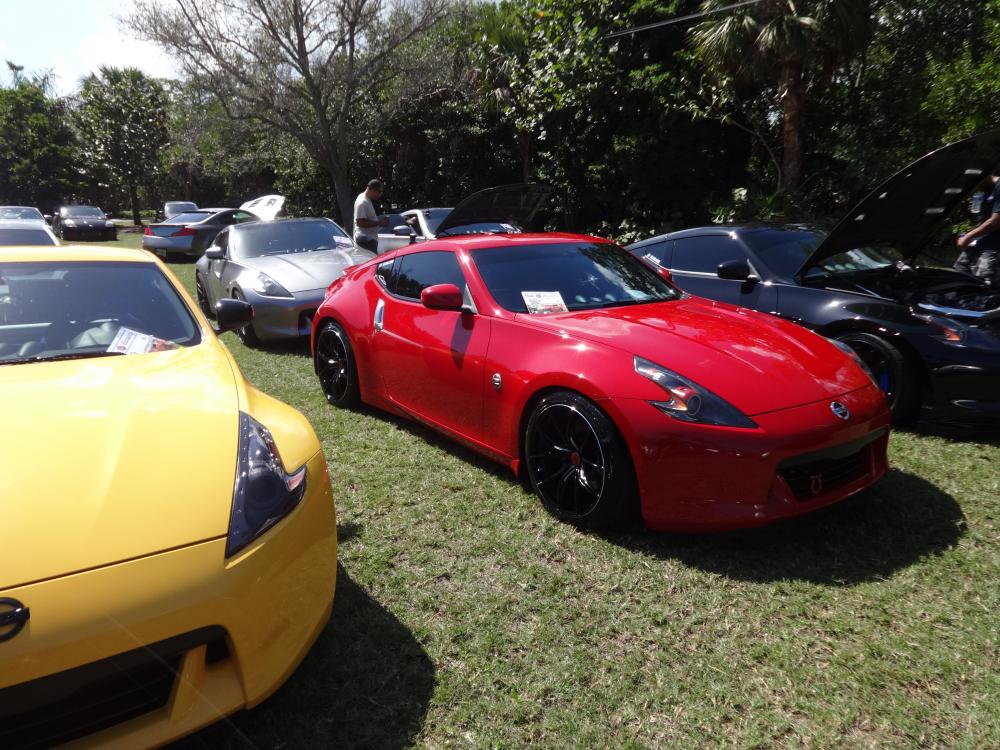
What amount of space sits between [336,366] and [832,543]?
3.46m

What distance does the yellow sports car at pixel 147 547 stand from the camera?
4.74 feet

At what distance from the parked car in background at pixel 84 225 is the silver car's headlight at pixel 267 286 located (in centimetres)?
2434

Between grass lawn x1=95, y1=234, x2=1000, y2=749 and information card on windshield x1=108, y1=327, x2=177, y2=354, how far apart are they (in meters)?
1.15

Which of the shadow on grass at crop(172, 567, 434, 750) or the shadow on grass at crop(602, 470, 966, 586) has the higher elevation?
the shadow on grass at crop(172, 567, 434, 750)

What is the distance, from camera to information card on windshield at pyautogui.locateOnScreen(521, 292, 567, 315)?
3.44 meters

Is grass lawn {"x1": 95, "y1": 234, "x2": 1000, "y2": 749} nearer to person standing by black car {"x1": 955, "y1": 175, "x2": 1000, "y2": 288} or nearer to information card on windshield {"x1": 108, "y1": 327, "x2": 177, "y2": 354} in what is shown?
information card on windshield {"x1": 108, "y1": 327, "x2": 177, "y2": 354}

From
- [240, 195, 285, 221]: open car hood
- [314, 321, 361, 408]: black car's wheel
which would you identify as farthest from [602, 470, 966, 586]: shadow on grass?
[240, 195, 285, 221]: open car hood

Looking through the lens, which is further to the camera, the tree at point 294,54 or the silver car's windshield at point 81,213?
the silver car's windshield at point 81,213

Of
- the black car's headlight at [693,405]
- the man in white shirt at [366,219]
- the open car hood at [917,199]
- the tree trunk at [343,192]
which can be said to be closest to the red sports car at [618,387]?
the black car's headlight at [693,405]

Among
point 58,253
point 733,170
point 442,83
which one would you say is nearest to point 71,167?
point 442,83

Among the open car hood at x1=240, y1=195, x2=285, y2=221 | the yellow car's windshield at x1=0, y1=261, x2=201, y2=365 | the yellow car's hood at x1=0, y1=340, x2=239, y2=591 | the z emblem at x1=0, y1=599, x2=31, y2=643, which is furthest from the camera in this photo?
the open car hood at x1=240, y1=195, x2=285, y2=221

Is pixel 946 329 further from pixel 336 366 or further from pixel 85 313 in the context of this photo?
pixel 85 313

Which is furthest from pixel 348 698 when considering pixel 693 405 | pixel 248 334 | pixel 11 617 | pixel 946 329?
pixel 248 334

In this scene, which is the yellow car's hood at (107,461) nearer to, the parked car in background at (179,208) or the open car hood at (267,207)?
the open car hood at (267,207)
